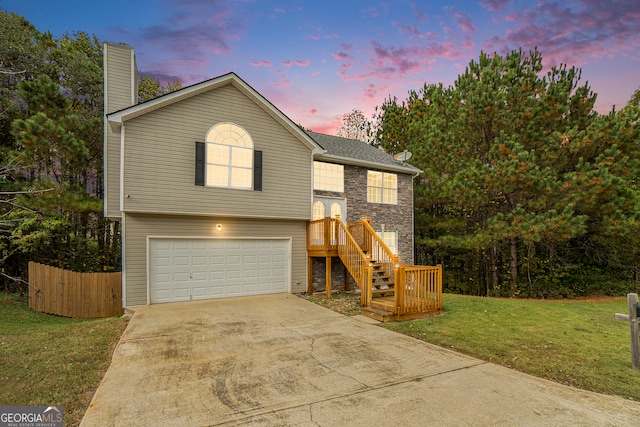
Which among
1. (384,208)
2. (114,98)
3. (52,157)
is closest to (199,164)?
(114,98)

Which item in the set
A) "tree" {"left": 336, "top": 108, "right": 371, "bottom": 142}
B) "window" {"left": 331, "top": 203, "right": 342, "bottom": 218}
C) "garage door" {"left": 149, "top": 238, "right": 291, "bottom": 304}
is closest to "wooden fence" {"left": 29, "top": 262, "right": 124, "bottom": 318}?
"garage door" {"left": 149, "top": 238, "right": 291, "bottom": 304}

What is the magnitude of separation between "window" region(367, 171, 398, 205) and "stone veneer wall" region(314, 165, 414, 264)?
0.66ft

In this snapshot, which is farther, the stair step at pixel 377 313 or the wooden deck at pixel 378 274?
the wooden deck at pixel 378 274

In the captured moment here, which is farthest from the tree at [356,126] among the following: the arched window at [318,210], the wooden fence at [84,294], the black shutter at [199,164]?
the wooden fence at [84,294]

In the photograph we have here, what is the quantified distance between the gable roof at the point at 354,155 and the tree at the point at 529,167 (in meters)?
2.77

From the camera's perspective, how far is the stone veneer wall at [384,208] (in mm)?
12664

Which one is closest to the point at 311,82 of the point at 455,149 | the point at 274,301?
the point at 455,149

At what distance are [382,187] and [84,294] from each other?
1149 cm

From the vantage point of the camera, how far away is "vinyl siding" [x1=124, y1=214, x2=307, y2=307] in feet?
28.5

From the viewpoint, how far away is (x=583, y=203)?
1212cm

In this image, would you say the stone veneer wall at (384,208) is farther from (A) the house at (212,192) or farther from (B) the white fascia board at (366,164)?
(A) the house at (212,192)

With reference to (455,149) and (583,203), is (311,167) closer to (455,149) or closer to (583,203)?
(455,149)

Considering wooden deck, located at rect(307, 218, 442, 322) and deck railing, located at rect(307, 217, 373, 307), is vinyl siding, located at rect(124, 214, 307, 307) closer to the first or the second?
wooden deck, located at rect(307, 218, 442, 322)

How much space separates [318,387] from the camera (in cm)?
386
